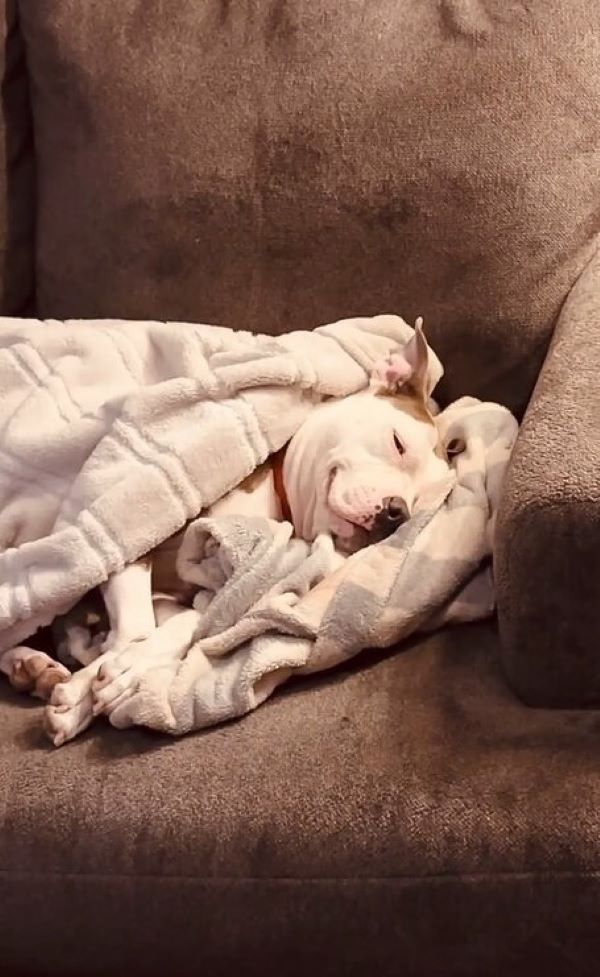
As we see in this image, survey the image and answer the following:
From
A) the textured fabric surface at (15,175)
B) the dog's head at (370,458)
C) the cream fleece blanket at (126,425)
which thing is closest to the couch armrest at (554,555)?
the dog's head at (370,458)

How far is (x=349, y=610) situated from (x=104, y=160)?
Result: 2.52 ft

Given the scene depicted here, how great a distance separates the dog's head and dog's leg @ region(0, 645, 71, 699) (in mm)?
344

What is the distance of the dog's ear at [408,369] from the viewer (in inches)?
56.2

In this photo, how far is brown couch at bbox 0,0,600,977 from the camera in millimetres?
985

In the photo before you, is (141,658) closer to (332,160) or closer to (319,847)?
(319,847)

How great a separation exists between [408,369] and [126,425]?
360 millimetres

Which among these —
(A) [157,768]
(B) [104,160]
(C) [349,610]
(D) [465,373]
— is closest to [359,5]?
(B) [104,160]

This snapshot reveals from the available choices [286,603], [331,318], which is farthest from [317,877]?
[331,318]

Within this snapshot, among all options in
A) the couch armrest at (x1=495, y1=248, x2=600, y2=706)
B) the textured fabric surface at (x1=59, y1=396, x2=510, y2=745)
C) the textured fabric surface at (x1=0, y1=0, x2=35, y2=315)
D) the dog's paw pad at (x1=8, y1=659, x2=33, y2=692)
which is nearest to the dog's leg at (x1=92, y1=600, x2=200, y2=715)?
the textured fabric surface at (x1=59, y1=396, x2=510, y2=745)

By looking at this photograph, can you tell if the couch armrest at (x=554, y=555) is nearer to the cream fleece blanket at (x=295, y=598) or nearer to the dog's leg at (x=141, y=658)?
the cream fleece blanket at (x=295, y=598)

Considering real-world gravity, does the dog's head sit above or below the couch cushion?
above

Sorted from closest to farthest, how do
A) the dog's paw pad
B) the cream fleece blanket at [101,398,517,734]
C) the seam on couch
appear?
the seam on couch
the cream fleece blanket at [101,398,517,734]
the dog's paw pad

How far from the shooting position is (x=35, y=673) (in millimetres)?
1240

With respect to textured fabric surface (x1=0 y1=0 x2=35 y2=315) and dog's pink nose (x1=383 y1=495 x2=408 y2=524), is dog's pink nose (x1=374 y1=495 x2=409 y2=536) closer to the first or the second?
dog's pink nose (x1=383 y1=495 x2=408 y2=524)
